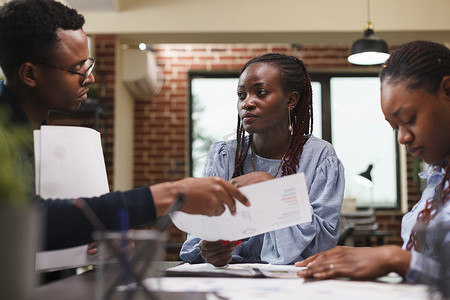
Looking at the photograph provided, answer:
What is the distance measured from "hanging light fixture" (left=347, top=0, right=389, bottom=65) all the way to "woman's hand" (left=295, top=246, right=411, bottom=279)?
3041 mm

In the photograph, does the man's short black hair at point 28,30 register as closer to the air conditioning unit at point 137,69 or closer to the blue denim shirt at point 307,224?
the blue denim shirt at point 307,224

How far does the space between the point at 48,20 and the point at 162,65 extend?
15.7 feet

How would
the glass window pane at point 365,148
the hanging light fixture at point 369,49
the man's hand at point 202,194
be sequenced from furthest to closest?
the glass window pane at point 365,148, the hanging light fixture at point 369,49, the man's hand at point 202,194

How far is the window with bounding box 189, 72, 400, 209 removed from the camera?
19.7 feet

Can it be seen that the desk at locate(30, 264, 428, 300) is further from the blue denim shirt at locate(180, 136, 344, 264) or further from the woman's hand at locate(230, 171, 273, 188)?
the blue denim shirt at locate(180, 136, 344, 264)

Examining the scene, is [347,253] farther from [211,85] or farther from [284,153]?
[211,85]

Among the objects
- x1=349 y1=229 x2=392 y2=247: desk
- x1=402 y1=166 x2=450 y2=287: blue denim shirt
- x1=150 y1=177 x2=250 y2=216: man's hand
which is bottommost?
x1=349 y1=229 x2=392 y2=247: desk

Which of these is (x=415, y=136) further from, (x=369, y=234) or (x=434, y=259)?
(x=369, y=234)

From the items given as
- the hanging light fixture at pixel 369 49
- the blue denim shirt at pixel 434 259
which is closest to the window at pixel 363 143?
the hanging light fixture at pixel 369 49

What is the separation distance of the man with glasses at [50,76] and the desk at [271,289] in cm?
13

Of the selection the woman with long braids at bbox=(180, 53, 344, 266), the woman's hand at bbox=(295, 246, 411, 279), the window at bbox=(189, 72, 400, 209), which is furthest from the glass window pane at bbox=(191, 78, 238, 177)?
the woman's hand at bbox=(295, 246, 411, 279)

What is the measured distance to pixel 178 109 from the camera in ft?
19.6

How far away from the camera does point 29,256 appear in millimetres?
649

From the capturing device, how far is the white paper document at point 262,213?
3.21ft
